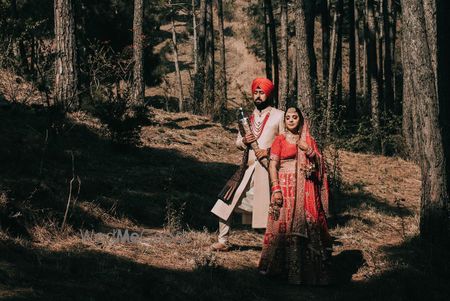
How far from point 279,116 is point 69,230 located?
2.87m

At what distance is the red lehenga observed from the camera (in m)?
7.89

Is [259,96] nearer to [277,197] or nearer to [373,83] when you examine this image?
[277,197]

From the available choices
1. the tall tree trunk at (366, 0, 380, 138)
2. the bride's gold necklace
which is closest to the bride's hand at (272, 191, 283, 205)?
the bride's gold necklace

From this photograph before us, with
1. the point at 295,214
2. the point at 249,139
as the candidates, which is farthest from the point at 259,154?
the point at 295,214

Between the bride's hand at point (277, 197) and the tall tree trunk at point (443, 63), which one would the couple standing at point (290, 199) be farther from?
the tall tree trunk at point (443, 63)

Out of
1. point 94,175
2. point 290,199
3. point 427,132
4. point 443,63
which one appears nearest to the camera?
point 290,199

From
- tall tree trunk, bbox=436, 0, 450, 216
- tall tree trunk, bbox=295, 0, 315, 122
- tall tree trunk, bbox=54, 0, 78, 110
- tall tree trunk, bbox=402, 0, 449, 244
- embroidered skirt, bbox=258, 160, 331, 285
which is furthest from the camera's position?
tall tree trunk, bbox=436, 0, 450, 216

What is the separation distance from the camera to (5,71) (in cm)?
1387

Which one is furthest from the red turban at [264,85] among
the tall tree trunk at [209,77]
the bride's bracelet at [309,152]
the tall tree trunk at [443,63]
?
the tall tree trunk at [209,77]

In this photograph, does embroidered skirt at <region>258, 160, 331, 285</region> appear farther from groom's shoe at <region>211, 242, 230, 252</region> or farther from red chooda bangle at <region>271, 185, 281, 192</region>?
groom's shoe at <region>211, 242, 230, 252</region>

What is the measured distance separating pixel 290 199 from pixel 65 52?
7904 millimetres

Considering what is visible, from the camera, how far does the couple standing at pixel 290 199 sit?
7895 millimetres

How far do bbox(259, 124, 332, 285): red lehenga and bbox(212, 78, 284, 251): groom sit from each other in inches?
7.7

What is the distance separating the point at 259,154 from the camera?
26.8 feet
